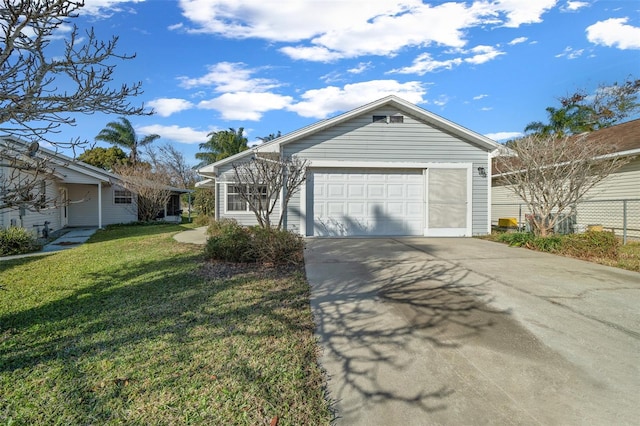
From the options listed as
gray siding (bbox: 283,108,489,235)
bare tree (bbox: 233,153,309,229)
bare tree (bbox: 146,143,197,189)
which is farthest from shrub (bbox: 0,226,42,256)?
bare tree (bbox: 146,143,197,189)

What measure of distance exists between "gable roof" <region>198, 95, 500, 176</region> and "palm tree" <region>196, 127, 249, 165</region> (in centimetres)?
2078

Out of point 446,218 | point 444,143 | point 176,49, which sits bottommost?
point 446,218

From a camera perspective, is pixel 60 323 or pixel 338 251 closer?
pixel 60 323

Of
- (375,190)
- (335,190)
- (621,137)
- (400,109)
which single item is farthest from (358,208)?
(621,137)

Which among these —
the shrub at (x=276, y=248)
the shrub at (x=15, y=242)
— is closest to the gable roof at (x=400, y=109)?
the shrub at (x=276, y=248)

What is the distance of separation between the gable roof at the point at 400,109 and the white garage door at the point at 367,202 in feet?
4.65

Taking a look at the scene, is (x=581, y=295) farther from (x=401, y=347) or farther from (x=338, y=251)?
(x=338, y=251)

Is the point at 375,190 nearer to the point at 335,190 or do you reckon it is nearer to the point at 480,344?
the point at 335,190

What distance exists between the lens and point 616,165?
390 inches

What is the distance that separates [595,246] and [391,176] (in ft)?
18.9

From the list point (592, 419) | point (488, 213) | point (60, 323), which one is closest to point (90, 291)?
point (60, 323)

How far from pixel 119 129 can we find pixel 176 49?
2462 centimetres

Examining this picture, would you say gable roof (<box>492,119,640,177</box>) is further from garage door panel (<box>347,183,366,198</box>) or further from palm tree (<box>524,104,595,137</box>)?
palm tree (<box>524,104,595,137</box>)

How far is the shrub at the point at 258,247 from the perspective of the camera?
22.0 ft
